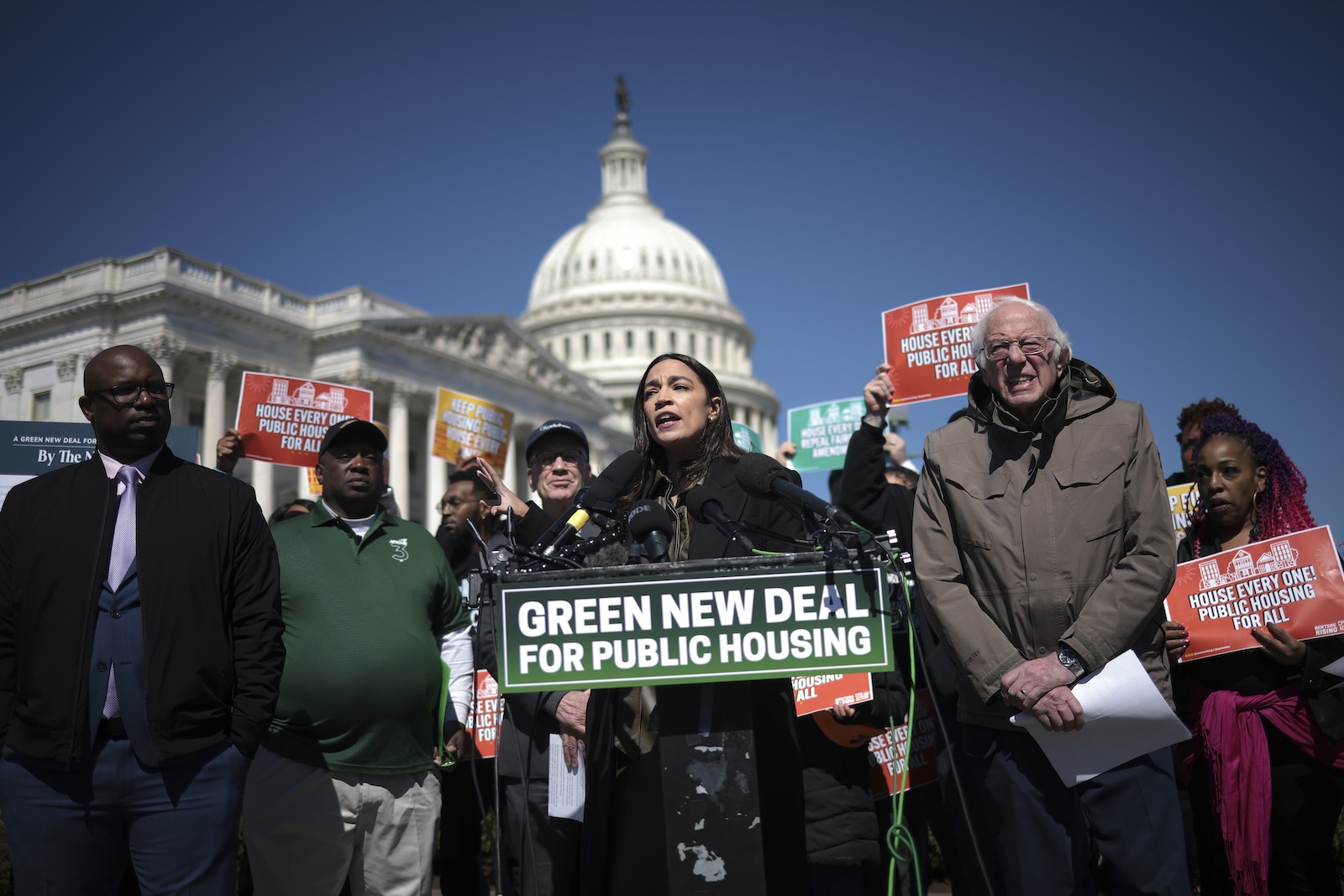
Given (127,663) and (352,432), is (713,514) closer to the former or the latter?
(127,663)

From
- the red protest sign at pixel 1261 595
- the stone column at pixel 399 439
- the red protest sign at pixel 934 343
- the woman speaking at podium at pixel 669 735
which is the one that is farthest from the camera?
the stone column at pixel 399 439

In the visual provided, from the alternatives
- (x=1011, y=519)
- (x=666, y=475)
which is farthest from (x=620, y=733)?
(x=1011, y=519)

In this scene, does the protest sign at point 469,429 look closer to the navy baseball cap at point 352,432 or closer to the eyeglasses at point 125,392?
the navy baseball cap at point 352,432

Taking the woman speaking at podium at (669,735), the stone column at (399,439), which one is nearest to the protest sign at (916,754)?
the woman speaking at podium at (669,735)

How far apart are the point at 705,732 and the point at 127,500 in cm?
196

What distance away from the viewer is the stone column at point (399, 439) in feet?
143

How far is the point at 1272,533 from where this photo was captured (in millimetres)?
4484

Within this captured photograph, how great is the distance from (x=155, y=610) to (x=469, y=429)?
6.47 metres

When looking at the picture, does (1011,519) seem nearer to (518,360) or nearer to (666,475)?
(666,475)

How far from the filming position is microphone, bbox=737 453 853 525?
2.76 meters

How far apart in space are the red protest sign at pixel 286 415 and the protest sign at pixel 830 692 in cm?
479

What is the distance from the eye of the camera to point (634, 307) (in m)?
86.1

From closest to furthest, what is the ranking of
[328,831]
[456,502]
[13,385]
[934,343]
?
[328,831] → [456,502] → [934,343] → [13,385]

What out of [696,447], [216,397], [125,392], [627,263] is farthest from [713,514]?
[627,263]
